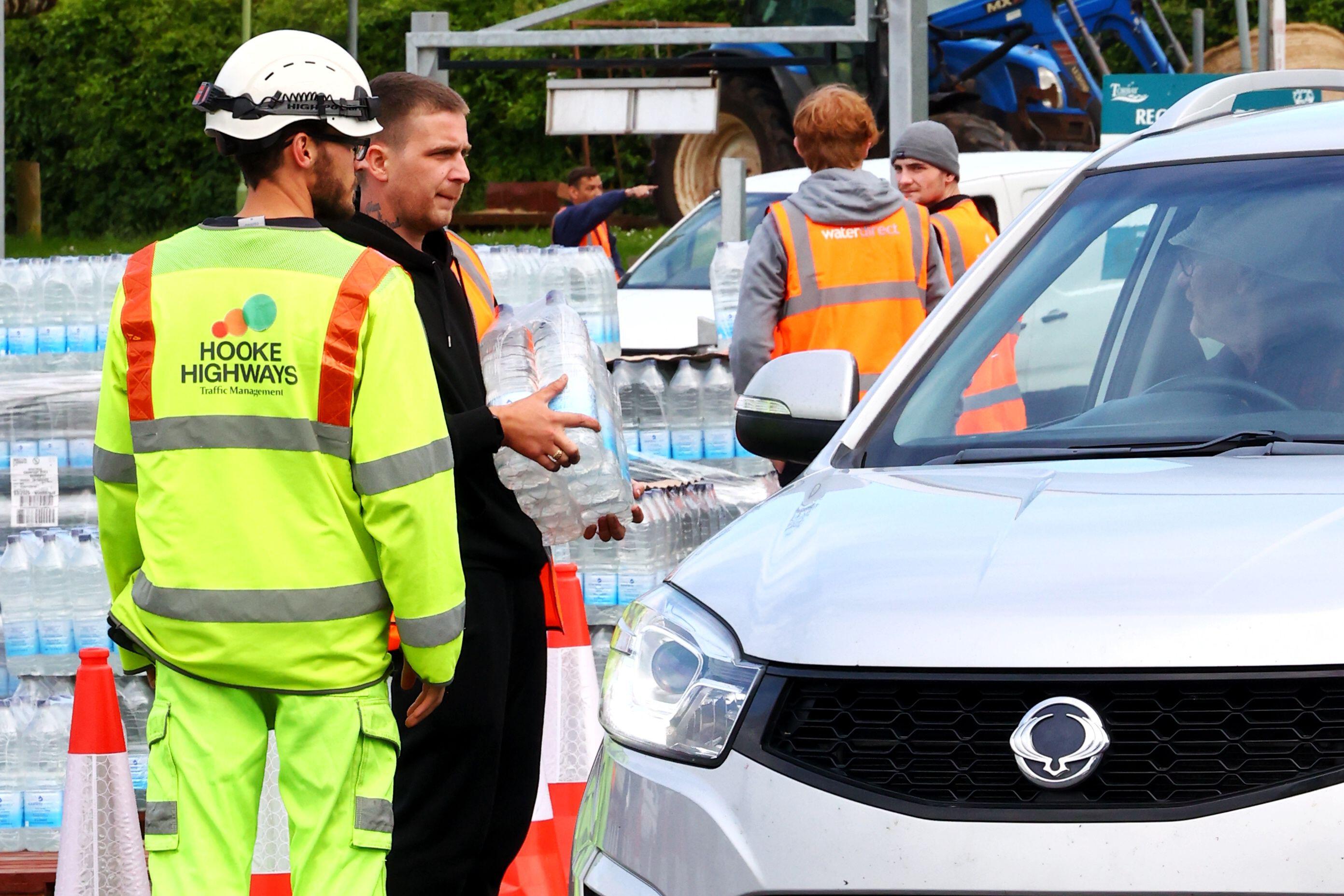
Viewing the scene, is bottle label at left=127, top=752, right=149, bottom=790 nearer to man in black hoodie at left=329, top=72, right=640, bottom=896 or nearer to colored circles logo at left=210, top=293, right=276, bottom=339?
man in black hoodie at left=329, top=72, right=640, bottom=896

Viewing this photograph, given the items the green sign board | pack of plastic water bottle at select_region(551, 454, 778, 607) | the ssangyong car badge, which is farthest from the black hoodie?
the green sign board

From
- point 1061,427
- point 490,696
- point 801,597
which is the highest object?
point 1061,427

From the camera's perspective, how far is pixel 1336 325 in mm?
3518

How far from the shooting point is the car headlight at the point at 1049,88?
58.2ft

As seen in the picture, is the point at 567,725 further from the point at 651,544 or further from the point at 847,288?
the point at 847,288

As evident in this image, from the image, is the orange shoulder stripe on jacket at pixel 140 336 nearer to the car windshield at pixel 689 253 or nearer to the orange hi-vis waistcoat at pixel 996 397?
the orange hi-vis waistcoat at pixel 996 397

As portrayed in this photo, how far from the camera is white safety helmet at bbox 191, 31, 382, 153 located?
3486 mm

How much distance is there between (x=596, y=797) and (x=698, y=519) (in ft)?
13.3

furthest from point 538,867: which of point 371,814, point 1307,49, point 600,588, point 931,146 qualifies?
point 1307,49

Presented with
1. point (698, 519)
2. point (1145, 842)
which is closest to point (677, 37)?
point (698, 519)

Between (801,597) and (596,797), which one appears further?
(596,797)

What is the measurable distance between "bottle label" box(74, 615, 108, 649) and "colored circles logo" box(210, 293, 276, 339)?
300 cm

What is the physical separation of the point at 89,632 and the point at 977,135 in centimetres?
1119

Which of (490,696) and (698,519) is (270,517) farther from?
(698,519)
